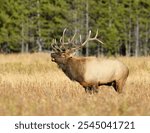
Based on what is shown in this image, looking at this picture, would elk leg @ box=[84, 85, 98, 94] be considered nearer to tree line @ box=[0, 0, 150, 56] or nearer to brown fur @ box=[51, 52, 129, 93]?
brown fur @ box=[51, 52, 129, 93]

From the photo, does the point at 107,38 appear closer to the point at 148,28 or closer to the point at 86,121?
the point at 148,28

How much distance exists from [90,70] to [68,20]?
30.3 m

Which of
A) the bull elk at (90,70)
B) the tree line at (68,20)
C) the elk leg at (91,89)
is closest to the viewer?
the elk leg at (91,89)

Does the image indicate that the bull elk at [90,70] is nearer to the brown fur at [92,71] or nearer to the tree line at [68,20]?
the brown fur at [92,71]

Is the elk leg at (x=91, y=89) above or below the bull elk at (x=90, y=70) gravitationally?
below

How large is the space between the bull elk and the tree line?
27.3 m

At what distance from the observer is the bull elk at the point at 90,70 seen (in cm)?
1172

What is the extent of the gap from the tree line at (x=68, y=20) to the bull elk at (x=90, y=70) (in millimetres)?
27292

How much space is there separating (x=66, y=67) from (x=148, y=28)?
36729mm

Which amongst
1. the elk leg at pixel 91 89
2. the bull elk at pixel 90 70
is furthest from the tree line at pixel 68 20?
the elk leg at pixel 91 89

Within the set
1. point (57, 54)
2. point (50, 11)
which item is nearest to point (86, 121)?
point (57, 54)

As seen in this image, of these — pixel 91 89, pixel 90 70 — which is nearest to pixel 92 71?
pixel 90 70

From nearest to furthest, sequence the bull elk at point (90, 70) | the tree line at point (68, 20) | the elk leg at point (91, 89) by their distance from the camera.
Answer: the elk leg at point (91, 89) < the bull elk at point (90, 70) < the tree line at point (68, 20)

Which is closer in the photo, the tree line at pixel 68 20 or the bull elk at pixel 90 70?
the bull elk at pixel 90 70
